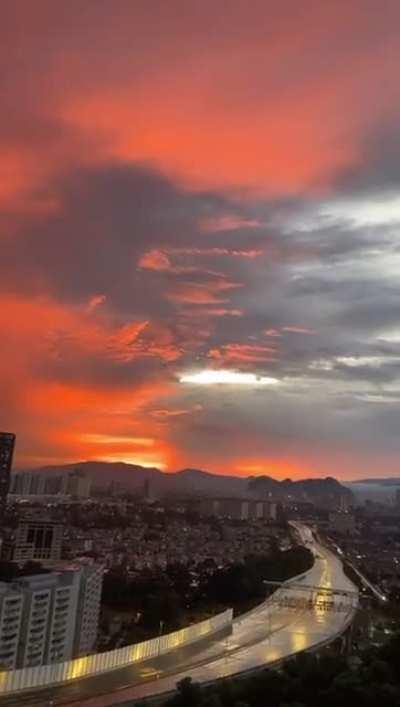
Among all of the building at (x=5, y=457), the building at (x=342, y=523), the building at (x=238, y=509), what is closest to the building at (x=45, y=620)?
the building at (x=5, y=457)

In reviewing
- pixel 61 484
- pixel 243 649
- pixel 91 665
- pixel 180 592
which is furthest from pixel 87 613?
pixel 61 484

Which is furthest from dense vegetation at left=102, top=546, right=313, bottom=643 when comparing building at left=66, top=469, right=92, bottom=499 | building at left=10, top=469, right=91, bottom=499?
building at left=66, top=469, right=92, bottom=499

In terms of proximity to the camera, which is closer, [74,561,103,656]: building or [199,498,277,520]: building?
[74,561,103,656]: building

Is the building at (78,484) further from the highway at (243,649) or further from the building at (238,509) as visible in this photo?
the highway at (243,649)

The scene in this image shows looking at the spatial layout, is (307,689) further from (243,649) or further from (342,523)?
(342,523)

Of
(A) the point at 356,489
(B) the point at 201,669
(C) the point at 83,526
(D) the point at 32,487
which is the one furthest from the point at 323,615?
(A) the point at 356,489

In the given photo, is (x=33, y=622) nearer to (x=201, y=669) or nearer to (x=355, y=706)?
(x=201, y=669)

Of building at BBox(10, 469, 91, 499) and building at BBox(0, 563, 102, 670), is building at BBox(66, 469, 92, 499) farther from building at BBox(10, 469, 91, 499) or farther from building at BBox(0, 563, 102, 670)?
building at BBox(0, 563, 102, 670)
